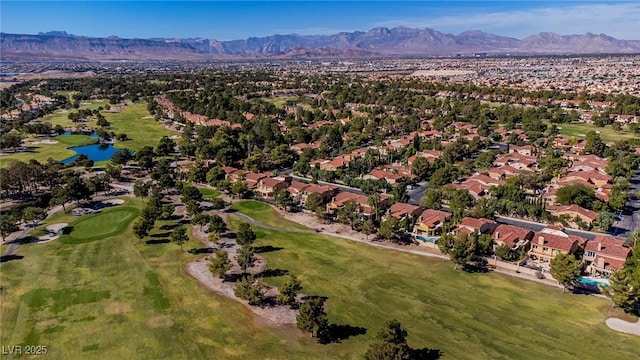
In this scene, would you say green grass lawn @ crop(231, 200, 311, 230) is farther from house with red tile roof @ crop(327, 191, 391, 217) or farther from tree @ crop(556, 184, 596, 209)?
tree @ crop(556, 184, 596, 209)

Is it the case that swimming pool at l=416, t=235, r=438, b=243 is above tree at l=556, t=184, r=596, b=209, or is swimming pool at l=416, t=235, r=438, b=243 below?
below

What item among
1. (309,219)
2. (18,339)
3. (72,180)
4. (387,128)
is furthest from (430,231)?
(387,128)

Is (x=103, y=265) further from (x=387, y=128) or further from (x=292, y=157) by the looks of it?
(x=387, y=128)

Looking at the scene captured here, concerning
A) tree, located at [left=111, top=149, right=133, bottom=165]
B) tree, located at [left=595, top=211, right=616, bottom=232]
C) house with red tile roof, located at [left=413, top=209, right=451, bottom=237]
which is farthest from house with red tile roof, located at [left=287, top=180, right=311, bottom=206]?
tree, located at [left=595, top=211, right=616, bottom=232]

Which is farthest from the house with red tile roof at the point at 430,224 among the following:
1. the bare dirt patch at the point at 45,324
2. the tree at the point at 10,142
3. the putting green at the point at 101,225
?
the tree at the point at 10,142

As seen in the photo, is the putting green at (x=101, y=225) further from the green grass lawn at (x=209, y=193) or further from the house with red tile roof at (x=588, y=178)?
the house with red tile roof at (x=588, y=178)

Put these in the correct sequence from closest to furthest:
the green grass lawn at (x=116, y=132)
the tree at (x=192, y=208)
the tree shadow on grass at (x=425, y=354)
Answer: the tree shadow on grass at (x=425, y=354), the tree at (x=192, y=208), the green grass lawn at (x=116, y=132)
